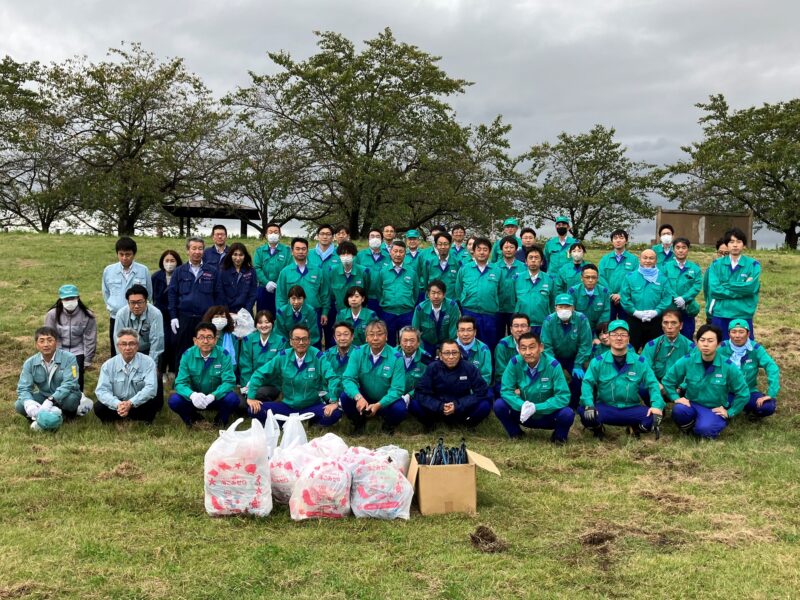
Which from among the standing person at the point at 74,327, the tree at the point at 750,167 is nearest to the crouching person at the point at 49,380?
the standing person at the point at 74,327

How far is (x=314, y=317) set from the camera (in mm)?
8375

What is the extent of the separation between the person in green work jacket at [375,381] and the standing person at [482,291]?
1704mm

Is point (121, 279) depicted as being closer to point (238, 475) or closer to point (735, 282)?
point (238, 475)

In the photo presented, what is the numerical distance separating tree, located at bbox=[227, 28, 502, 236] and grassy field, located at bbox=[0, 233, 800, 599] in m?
19.2

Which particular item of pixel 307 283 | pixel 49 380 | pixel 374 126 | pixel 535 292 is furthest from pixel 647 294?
pixel 374 126

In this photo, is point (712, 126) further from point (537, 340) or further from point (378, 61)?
point (537, 340)

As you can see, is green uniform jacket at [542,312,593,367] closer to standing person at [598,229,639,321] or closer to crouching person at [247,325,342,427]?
standing person at [598,229,639,321]

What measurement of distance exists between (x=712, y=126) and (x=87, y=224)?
2833 centimetres

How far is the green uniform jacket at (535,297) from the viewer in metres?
8.45

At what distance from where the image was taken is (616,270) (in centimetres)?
909

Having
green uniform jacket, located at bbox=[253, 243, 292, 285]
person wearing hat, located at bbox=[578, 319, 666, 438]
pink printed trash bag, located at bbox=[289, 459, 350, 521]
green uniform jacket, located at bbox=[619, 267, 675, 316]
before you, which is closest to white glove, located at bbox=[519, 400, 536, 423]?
person wearing hat, located at bbox=[578, 319, 666, 438]

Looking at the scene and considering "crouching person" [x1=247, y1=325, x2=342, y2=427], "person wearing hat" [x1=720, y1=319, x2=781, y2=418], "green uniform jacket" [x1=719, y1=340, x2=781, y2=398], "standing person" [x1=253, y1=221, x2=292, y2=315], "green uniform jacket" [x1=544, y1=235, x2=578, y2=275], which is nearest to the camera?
"crouching person" [x1=247, y1=325, x2=342, y2=427]

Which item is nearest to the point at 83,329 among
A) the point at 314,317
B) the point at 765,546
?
the point at 314,317

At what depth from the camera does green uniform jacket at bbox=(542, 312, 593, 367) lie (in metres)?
7.81
